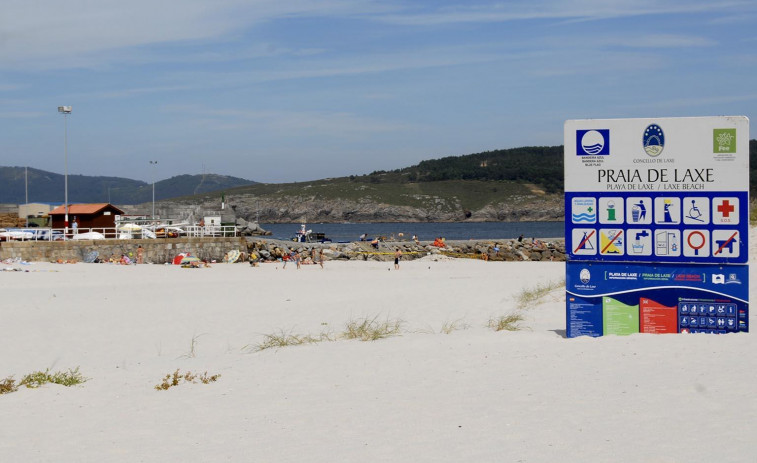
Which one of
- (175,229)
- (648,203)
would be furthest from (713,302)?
(175,229)

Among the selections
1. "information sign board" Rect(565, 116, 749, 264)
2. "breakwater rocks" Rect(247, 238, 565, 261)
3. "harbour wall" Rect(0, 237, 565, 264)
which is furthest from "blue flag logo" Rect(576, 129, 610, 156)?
"breakwater rocks" Rect(247, 238, 565, 261)

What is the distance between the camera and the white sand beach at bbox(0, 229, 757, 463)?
5.17 metres

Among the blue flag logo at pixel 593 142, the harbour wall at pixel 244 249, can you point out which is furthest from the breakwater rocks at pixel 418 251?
the blue flag logo at pixel 593 142

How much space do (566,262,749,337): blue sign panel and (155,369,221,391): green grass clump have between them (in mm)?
4531

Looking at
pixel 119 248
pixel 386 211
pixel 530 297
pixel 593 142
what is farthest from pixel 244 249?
pixel 386 211

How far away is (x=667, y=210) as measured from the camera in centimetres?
931

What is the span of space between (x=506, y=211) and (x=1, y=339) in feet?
545

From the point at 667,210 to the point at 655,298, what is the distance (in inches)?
42.8

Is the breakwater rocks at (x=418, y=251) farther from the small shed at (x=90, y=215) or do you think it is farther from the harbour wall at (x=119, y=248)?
the small shed at (x=90, y=215)

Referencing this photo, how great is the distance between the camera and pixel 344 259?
40.8 m

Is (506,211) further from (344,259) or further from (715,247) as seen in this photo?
(715,247)

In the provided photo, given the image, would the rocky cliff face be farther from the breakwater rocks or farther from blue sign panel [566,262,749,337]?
blue sign panel [566,262,749,337]

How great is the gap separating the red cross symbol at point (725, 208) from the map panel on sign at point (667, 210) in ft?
1.54

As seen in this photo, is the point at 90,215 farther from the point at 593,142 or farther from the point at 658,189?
the point at 658,189
